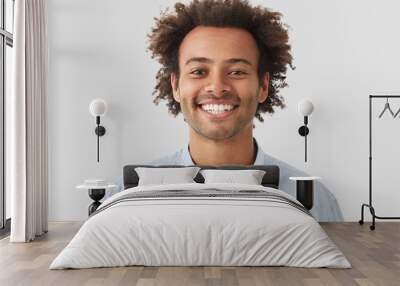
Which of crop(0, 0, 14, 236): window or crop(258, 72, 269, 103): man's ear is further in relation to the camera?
crop(258, 72, 269, 103): man's ear

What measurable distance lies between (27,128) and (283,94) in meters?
3.15

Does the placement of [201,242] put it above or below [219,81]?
below

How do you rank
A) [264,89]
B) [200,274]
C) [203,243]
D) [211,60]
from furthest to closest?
[264,89] < [211,60] < [203,243] < [200,274]

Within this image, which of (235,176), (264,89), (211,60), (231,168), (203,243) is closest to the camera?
(203,243)

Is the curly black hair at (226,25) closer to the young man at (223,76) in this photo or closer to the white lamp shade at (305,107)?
the young man at (223,76)

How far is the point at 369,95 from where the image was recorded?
24.3 ft

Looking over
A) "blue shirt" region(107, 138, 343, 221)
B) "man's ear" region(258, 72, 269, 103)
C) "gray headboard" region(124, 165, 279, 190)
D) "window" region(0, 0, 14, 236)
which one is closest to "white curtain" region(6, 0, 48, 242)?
"window" region(0, 0, 14, 236)

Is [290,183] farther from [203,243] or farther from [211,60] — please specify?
[203,243]

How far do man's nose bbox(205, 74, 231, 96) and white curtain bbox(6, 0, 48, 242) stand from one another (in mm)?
1974

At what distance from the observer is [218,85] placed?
716 centimetres

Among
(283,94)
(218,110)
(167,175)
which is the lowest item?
(167,175)

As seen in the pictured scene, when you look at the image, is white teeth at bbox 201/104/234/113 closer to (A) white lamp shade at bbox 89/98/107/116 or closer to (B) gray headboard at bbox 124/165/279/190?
(B) gray headboard at bbox 124/165/279/190

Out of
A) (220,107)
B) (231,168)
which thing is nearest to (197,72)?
(220,107)

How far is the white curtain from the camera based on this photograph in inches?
240
